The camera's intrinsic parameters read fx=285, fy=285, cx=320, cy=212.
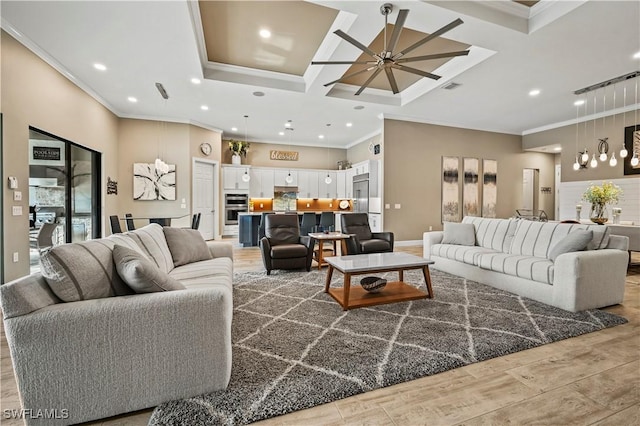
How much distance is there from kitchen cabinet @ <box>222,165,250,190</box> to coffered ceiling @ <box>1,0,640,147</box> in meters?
2.06

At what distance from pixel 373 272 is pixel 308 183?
687 centimetres

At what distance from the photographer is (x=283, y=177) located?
938 cm

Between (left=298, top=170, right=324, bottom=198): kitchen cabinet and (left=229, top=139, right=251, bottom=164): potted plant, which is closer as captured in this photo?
(left=229, top=139, right=251, bottom=164): potted plant

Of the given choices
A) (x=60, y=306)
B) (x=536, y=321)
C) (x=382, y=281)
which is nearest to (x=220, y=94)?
(x=382, y=281)

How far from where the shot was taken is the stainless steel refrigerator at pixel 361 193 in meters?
7.83

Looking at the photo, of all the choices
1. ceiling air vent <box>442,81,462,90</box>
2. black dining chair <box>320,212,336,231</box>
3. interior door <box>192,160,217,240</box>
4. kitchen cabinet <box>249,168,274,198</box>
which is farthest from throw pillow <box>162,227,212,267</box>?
kitchen cabinet <box>249,168,274,198</box>

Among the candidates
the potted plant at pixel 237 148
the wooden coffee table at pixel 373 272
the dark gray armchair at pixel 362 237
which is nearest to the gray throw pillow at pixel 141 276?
the wooden coffee table at pixel 373 272

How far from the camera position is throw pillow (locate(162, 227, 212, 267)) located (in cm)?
298

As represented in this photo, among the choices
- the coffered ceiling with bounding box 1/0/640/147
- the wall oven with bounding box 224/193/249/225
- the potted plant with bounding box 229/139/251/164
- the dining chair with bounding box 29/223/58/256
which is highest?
the coffered ceiling with bounding box 1/0/640/147

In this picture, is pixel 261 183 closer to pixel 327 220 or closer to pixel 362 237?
pixel 327 220

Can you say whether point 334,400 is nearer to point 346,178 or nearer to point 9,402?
point 9,402

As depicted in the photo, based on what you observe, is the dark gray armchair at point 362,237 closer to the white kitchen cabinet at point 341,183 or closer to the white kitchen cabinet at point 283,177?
the white kitchen cabinet at point 341,183

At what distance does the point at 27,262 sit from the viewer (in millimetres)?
3732

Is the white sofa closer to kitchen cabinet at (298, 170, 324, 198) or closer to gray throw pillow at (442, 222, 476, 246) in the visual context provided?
gray throw pillow at (442, 222, 476, 246)
